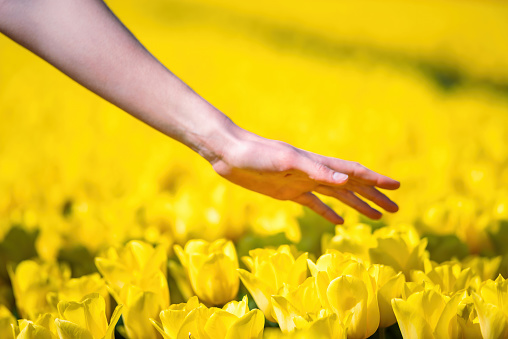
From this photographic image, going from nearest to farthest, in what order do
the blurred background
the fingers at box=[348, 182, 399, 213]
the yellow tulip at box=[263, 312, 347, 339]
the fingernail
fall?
the yellow tulip at box=[263, 312, 347, 339] → the fingernail → the fingers at box=[348, 182, 399, 213] → the blurred background

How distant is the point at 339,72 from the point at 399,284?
2577 millimetres

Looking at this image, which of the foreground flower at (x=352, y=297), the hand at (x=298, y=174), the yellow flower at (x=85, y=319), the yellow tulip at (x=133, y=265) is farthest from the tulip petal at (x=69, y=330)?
the hand at (x=298, y=174)

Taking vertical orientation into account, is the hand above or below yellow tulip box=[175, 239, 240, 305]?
above

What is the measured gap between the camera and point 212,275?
0.75 m

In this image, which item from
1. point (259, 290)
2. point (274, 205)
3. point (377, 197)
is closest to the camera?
point (259, 290)

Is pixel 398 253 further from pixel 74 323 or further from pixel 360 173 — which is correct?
pixel 74 323

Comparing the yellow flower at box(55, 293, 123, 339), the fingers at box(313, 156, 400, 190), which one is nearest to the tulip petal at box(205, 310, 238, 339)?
the yellow flower at box(55, 293, 123, 339)

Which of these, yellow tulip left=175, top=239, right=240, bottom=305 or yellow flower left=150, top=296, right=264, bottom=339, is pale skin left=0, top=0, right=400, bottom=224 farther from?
yellow flower left=150, top=296, right=264, bottom=339

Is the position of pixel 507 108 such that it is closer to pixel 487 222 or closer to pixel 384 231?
pixel 487 222

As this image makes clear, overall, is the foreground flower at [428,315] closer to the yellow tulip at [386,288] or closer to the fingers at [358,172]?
the yellow tulip at [386,288]

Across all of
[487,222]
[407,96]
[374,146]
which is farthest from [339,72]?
[487,222]

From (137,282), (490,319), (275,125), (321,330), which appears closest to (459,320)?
(490,319)

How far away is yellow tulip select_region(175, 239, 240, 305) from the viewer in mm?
750

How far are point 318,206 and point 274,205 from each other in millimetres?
266
